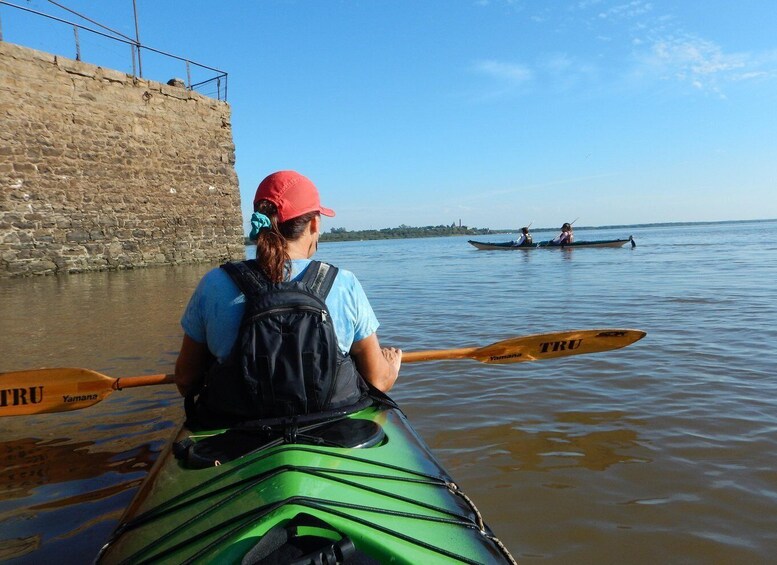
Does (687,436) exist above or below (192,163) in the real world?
below

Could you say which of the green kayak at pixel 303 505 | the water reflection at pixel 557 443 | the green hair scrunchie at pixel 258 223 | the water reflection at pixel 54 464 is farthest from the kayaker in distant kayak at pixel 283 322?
the water reflection at pixel 557 443

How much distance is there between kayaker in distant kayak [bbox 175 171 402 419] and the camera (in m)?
1.84

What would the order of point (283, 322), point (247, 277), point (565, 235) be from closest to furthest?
point (283, 322), point (247, 277), point (565, 235)

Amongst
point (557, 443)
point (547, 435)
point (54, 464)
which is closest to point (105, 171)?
point (54, 464)

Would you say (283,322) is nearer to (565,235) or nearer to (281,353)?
(281,353)

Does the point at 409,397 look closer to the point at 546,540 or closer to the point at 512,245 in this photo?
the point at 546,540

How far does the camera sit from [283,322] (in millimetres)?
1807

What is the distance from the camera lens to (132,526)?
63.6 inches

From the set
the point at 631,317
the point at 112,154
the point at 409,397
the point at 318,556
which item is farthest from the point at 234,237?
the point at 318,556

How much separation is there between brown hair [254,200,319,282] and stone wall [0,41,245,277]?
42.3 feet

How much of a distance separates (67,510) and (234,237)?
17.2m

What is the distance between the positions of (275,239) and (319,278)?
0.74 feet

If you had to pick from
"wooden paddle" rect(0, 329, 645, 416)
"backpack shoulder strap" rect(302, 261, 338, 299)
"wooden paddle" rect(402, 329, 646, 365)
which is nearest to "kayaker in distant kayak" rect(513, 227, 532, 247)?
"wooden paddle" rect(402, 329, 646, 365)

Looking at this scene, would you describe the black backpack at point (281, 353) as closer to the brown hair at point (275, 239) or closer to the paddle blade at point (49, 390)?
the brown hair at point (275, 239)
